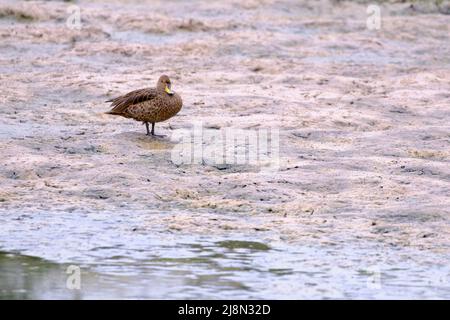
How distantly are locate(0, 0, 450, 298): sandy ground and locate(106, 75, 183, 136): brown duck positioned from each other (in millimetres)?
232

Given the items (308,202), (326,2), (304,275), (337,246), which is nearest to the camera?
(304,275)

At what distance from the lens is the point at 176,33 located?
1742cm

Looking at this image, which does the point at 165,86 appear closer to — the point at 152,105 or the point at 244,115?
the point at 152,105

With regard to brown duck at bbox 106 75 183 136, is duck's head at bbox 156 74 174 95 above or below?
above

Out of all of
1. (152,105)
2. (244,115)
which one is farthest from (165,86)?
(244,115)

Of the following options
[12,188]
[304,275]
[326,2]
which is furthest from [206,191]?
[326,2]

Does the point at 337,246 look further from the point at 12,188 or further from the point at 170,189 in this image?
the point at 12,188

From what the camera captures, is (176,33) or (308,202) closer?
(308,202)

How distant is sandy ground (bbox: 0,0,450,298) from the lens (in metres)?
9.33

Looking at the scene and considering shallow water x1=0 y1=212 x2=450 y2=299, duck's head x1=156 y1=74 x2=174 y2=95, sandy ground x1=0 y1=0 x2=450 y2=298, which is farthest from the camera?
duck's head x1=156 y1=74 x2=174 y2=95

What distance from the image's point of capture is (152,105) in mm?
11242

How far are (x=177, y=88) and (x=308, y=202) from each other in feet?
15.6

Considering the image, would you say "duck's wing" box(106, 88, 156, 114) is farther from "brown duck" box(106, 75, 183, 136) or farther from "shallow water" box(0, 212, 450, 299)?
"shallow water" box(0, 212, 450, 299)

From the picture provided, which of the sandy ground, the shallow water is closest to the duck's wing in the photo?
the sandy ground
